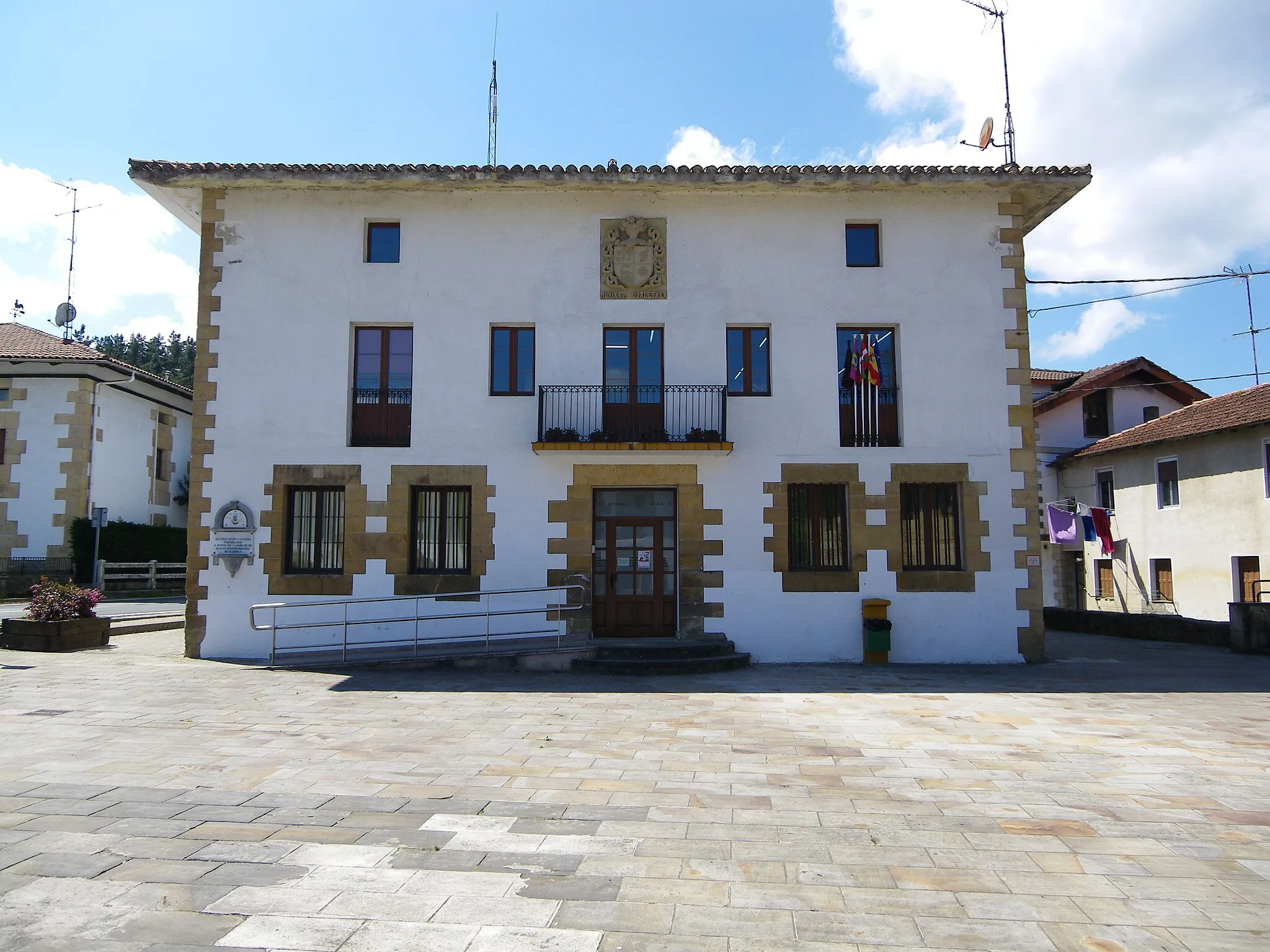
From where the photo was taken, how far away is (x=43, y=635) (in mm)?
13133

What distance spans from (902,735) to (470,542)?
7.39 meters

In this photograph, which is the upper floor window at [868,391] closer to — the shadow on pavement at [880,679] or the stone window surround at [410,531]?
the shadow on pavement at [880,679]

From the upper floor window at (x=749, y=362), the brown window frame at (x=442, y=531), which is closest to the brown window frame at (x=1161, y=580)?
the upper floor window at (x=749, y=362)

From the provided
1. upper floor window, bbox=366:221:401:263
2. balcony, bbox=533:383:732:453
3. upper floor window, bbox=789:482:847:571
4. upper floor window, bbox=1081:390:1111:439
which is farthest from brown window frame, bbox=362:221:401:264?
upper floor window, bbox=1081:390:1111:439

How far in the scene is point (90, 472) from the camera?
23.5 meters

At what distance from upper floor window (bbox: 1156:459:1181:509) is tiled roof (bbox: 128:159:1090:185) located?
11241 mm

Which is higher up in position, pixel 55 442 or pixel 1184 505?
pixel 55 442

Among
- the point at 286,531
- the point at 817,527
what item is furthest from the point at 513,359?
the point at 817,527

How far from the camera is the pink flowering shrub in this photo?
524 inches

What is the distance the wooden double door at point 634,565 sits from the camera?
1327 cm

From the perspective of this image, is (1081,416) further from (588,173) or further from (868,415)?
(588,173)

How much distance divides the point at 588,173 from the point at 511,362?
3.07 metres

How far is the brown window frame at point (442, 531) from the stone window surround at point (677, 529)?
4.15ft

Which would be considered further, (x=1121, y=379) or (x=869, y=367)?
(x=1121, y=379)
